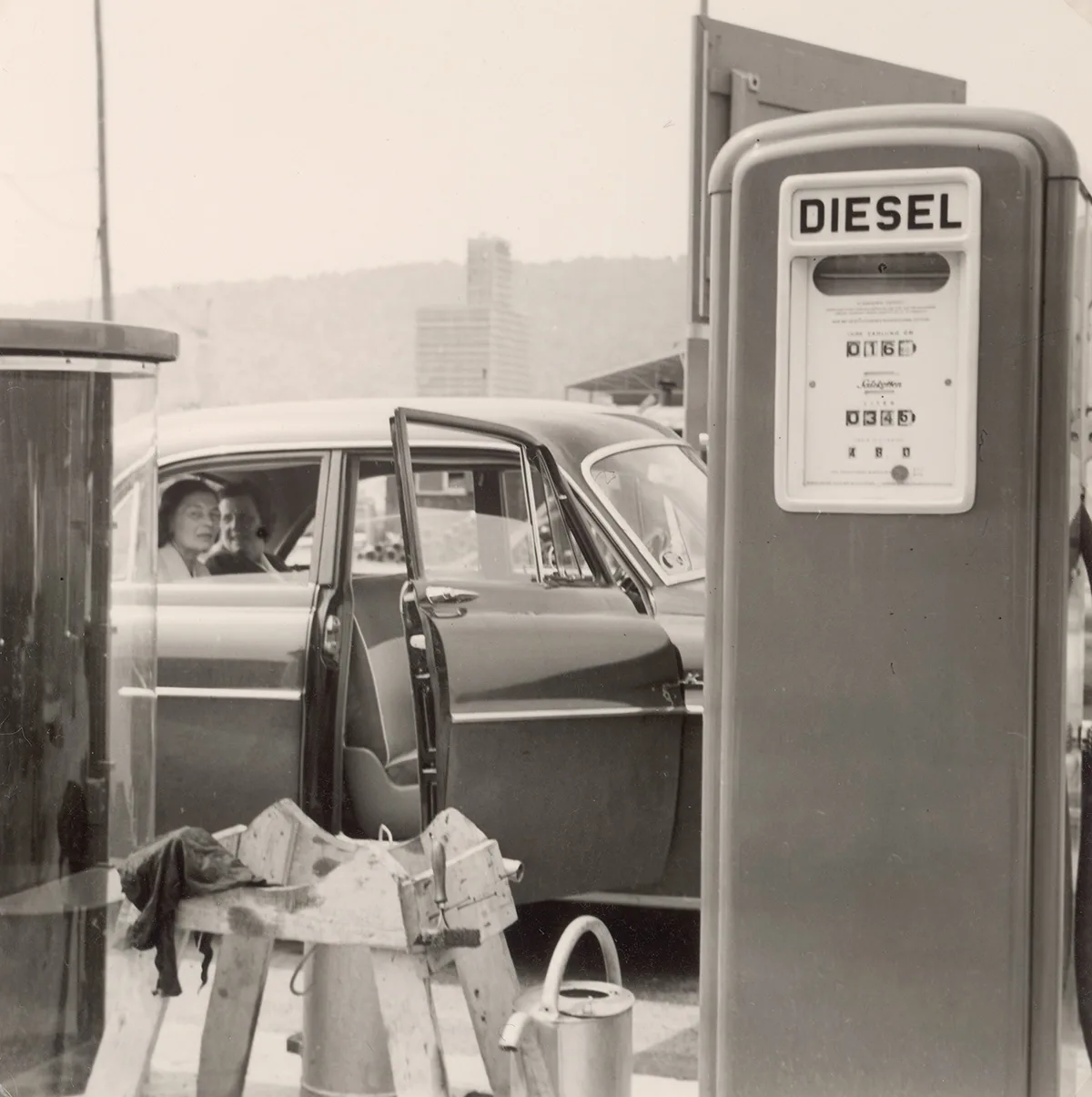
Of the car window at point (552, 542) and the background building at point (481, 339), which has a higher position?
the background building at point (481, 339)

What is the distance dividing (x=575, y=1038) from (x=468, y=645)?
1.81 m

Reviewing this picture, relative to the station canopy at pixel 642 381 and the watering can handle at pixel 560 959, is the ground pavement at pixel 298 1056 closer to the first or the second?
the watering can handle at pixel 560 959

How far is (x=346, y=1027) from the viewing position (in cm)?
312

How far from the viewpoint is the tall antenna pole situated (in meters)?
5.51

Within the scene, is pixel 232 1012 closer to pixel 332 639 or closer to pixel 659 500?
pixel 332 639

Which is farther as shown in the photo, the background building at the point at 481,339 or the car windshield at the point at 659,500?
the background building at the point at 481,339

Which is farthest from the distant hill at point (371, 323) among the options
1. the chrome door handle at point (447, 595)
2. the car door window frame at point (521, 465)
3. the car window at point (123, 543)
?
the car window at point (123, 543)

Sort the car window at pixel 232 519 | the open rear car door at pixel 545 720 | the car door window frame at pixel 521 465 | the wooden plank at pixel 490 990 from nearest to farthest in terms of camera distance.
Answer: the wooden plank at pixel 490 990, the open rear car door at pixel 545 720, the car door window frame at pixel 521 465, the car window at pixel 232 519

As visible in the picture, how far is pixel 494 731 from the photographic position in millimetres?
4316

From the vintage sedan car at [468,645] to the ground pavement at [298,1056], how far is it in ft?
1.38

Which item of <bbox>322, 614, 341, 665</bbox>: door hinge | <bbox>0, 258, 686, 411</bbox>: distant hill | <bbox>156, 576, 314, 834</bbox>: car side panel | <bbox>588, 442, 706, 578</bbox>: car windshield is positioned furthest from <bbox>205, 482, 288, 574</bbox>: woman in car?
<bbox>0, 258, 686, 411</bbox>: distant hill

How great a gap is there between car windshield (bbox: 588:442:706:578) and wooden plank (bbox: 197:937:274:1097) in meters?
2.21

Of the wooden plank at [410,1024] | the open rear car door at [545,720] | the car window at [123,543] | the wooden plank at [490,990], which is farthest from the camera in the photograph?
the open rear car door at [545,720]

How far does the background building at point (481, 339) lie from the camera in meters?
19.7
